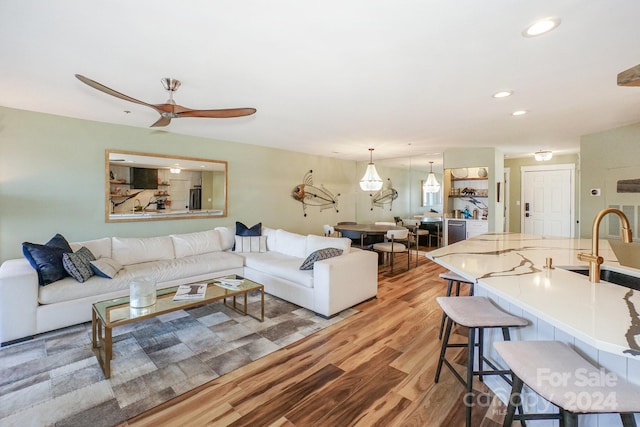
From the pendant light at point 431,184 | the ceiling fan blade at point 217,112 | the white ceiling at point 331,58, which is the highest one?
the white ceiling at point 331,58

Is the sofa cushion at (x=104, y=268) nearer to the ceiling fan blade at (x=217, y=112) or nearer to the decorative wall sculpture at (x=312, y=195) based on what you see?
the ceiling fan blade at (x=217, y=112)

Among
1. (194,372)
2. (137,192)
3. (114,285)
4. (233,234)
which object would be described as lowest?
(194,372)

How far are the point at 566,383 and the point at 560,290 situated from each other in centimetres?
49

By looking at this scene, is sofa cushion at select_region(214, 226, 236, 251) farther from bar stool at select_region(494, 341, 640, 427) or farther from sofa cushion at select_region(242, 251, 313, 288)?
bar stool at select_region(494, 341, 640, 427)

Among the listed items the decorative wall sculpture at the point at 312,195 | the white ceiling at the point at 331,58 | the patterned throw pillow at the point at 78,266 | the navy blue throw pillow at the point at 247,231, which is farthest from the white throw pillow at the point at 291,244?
the patterned throw pillow at the point at 78,266

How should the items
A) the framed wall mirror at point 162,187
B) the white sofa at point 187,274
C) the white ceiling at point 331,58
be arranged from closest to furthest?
the white ceiling at point 331,58
the white sofa at point 187,274
the framed wall mirror at point 162,187

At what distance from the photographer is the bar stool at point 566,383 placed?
3.22 feet

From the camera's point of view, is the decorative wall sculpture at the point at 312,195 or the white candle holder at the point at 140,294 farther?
the decorative wall sculpture at the point at 312,195

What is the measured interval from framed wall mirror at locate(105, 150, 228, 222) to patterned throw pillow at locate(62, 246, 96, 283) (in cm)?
112

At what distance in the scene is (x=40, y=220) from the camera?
358 centimetres

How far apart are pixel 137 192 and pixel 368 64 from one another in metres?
3.88

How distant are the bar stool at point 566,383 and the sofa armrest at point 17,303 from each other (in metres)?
3.86

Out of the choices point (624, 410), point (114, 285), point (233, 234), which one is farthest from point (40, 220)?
point (624, 410)

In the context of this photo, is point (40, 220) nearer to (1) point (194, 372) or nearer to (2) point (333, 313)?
(1) point (194, 372)
